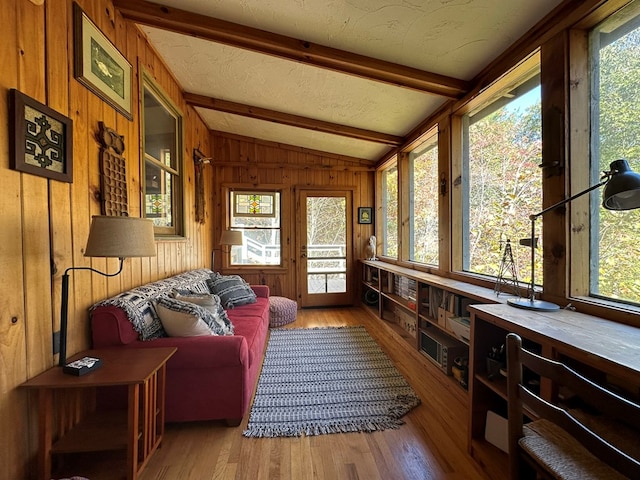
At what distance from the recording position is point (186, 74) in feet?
9.62

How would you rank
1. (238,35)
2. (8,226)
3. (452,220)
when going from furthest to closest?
(452,220) < (238,35) < (8,226)

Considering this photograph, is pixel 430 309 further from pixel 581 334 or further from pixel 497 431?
pixel 581 334

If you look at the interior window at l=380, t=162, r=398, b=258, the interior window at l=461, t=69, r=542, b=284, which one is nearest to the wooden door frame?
the interior window at l=380, t=162, r=398, b=258

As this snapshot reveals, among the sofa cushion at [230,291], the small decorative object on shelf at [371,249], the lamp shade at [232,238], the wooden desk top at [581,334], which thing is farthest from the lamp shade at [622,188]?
the lamp shade at [232,238]

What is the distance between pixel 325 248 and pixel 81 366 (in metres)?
3.68

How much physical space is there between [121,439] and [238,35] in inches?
105

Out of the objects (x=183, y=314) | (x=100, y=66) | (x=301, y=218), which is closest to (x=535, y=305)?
(x=183, y=314)

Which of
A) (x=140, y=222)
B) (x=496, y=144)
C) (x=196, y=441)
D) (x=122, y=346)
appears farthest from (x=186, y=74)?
(x=196, y=441)

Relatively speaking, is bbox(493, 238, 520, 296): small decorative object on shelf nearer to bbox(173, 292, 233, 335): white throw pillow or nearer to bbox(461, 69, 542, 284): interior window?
bbox(461, 69, 542, 284): interior window

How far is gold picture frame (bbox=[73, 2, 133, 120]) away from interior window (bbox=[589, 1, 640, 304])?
2.87 meters

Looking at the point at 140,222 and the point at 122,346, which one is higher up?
the point at 140,222

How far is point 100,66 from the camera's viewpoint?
6.02 ft

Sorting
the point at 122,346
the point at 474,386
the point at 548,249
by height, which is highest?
the point at 548,249

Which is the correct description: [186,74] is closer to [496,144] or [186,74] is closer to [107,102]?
[107,102]
